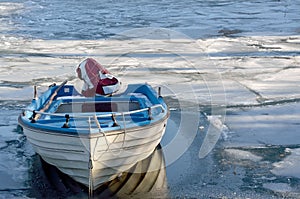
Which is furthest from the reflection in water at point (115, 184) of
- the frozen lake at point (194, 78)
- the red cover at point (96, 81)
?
the red cover at point (96, 81)

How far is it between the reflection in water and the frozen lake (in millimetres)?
57

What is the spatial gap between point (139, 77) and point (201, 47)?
4.29 m

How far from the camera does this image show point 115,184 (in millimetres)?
→ 6832

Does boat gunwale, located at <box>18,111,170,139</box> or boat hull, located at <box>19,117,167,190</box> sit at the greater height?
boat gunwale, located at <box>18,111,170,139</box>

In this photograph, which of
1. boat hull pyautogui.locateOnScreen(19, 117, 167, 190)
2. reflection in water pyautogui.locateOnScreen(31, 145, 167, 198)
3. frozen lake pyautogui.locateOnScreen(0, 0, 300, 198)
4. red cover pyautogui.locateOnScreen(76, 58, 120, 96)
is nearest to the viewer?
boat hull pyautogui.locateOnScreen(19, 117, 167, 190)

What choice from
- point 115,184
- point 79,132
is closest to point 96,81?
point 115,184

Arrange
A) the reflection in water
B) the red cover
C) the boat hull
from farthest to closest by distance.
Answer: the red cover, the reflection in water, the boat hull

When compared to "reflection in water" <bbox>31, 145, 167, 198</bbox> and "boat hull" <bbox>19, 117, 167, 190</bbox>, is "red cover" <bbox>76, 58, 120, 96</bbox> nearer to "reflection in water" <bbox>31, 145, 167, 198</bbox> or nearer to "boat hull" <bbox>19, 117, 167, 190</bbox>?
"reflection in water" <bbox>31, 145, 167, 198</bbox>

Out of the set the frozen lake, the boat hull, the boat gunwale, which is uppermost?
the boat gunwale

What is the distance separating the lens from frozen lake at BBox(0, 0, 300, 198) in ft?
23.0

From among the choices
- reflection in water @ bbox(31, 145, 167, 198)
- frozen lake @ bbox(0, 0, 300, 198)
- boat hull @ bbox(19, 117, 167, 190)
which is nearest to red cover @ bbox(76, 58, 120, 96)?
frozen lake @ bbox(0, 0, 300, 198)

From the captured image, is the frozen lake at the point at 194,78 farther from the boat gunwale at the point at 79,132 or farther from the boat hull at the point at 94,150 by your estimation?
the boat gunwale at the point at 79,132

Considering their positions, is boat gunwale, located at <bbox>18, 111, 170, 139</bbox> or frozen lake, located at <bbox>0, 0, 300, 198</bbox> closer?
boat gunwale, located at <bbox>18, 111, 170, 139</bbox>

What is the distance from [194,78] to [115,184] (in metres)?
5.61
